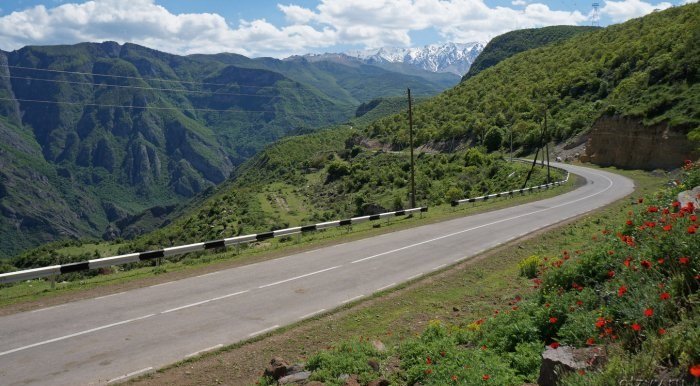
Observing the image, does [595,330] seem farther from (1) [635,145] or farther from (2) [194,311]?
(1) [635,145]

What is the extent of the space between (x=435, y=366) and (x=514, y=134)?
74.5 metres

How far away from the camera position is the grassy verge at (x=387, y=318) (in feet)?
29.2

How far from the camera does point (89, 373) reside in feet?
28.3

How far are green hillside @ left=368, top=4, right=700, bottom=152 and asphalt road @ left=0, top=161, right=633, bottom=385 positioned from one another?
39.5m

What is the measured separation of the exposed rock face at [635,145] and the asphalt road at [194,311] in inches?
1430

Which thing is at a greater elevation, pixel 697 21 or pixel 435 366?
pixel 697 21

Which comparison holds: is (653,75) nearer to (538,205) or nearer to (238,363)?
(538,205)

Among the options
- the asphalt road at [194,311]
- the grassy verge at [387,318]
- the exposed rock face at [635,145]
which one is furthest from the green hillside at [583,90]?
the grassy verge at [387,318]

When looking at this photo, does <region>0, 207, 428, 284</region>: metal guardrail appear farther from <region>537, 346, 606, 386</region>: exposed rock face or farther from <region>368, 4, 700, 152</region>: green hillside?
<region>368, 4, 700, 152</region>: green hillside

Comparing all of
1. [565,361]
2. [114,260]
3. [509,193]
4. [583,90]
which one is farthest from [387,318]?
[583,90]

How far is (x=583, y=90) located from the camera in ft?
256

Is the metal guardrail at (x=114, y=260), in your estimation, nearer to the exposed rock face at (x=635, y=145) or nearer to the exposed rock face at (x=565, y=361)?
the exposed rock face at (x=565, y=361)

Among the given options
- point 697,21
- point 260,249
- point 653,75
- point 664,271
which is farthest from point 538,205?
point 697,21

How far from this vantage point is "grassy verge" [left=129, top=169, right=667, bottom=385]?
29.2 ft
